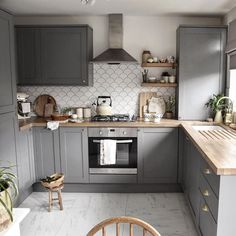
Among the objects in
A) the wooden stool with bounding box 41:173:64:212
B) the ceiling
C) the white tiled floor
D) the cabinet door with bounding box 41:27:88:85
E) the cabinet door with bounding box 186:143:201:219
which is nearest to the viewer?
the cabinet door with bounding box 186:143:201:219

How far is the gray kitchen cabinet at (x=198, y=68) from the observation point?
3.71 metres

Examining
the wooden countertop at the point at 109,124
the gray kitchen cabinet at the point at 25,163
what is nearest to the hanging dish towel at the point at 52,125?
the wooden countertop at the point at 109,124

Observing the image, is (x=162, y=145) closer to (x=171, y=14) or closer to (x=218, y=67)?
(x=218, y=67)

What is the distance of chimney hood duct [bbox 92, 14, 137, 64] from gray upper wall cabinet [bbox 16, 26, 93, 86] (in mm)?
240

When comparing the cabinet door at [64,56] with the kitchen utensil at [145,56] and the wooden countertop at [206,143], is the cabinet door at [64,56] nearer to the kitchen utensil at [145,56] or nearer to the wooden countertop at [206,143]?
the wooden countertop at [206,143]

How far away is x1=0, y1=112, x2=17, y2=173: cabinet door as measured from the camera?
2920 mm

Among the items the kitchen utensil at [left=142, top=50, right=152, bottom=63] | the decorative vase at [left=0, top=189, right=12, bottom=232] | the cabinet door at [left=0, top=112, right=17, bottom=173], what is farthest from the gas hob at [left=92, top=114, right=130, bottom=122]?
the decorative vase at [left=0, top=189, right=12, bottom=232]

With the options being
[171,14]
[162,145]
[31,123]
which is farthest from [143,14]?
[31,123]

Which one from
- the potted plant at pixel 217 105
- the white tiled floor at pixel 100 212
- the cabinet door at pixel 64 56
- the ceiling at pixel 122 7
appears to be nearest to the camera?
the white tiled floor at pixel 100 212

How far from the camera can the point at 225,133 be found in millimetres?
3104

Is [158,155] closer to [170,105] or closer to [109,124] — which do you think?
[109,124]

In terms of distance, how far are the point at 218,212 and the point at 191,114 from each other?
2088mm

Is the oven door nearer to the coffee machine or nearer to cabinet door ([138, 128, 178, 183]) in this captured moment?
cabinet door ([138, 128, 178, 183])

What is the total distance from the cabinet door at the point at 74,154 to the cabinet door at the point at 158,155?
73cm
